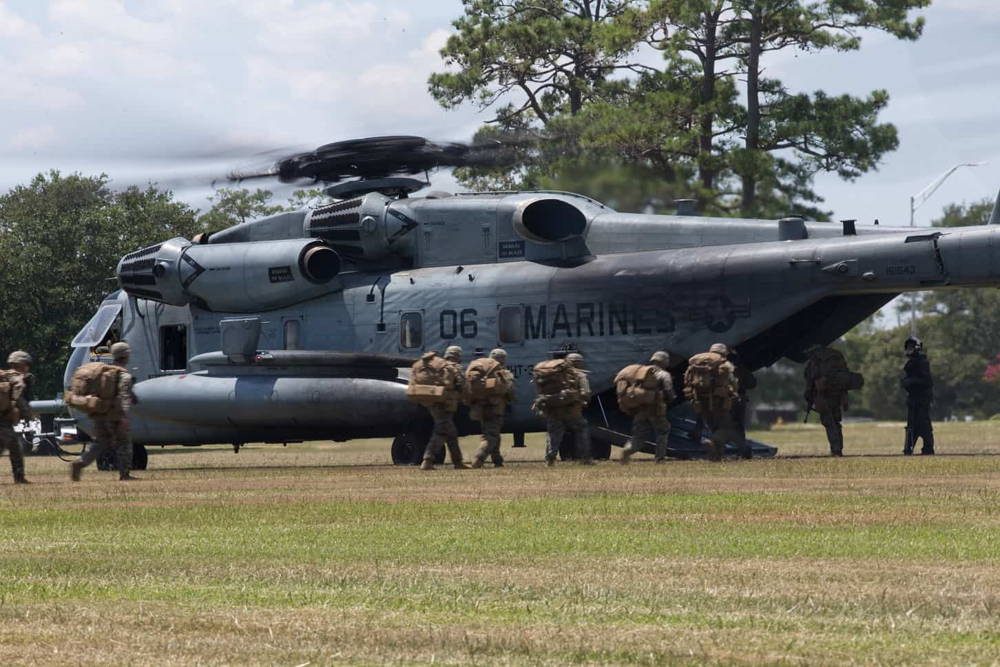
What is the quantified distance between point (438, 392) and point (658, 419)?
3186 mm

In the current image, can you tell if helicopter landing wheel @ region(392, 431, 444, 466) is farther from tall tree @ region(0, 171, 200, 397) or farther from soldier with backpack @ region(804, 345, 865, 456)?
tall tree @ region(0, 171, 200, 397)

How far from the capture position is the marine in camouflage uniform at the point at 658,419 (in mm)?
24547

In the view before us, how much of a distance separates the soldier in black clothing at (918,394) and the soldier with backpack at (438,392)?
7549 mm

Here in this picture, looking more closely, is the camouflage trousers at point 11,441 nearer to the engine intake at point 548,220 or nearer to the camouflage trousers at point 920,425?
the engine intake at point 548,220

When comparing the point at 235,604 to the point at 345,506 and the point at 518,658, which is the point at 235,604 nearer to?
the point at 518,658

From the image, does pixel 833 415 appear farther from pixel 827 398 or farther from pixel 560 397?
pixel 560 397

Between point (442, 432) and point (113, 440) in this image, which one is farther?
point (442, 432)

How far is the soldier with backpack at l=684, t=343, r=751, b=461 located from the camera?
961 inches

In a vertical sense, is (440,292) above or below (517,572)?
above

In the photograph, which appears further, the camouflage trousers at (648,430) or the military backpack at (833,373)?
the military backpack at (833,373)

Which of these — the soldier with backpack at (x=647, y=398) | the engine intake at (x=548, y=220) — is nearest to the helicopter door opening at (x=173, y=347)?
the engine intake at (x=548, y=220)

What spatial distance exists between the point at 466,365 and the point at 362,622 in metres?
18.2

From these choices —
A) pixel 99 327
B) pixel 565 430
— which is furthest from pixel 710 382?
pixel 99 327

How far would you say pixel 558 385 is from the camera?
81.0 feet
